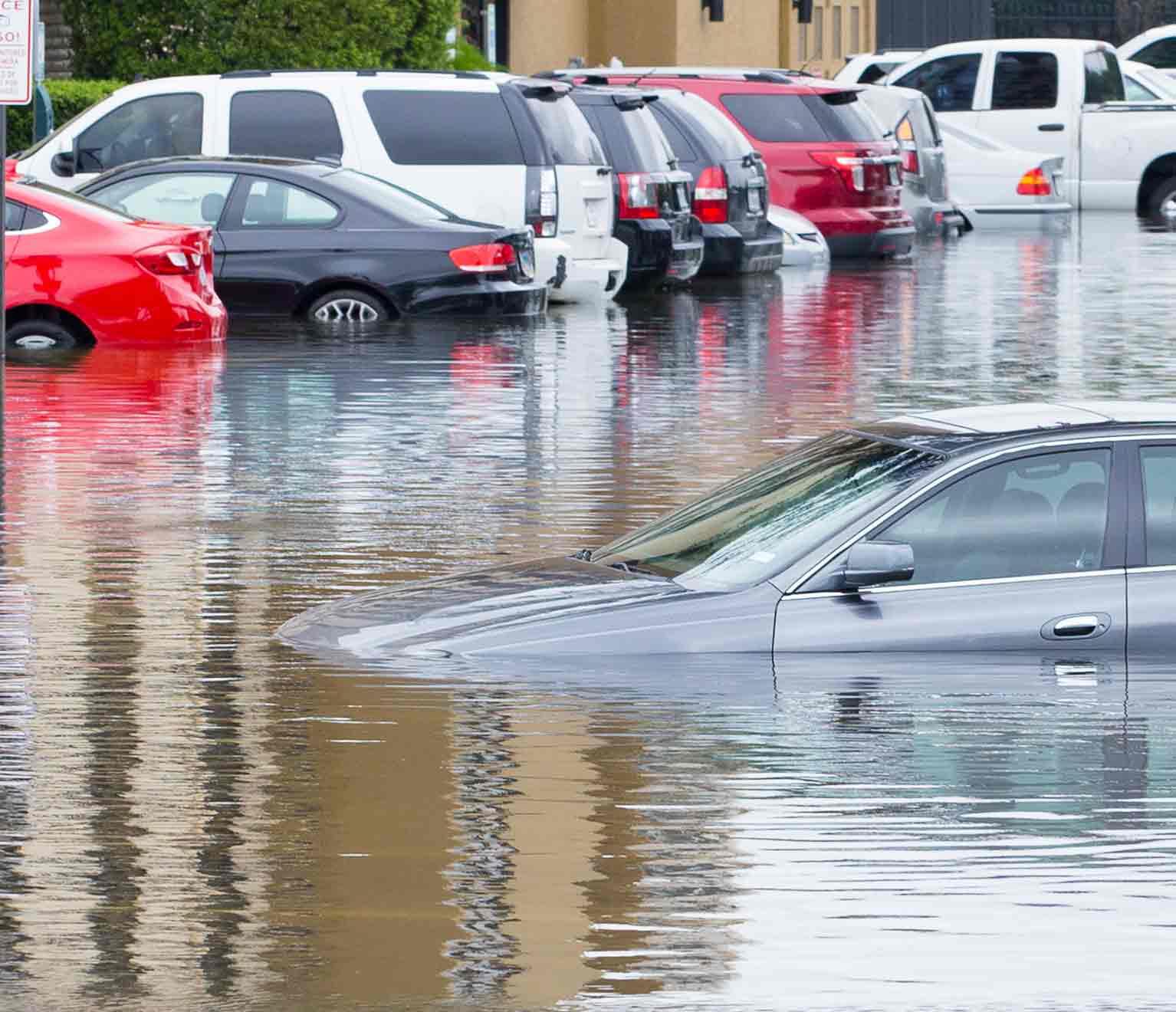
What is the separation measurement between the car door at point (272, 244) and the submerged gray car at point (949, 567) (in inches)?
476

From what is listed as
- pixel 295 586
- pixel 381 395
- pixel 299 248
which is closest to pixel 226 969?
pixel 295 586

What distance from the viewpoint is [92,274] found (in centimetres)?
1883

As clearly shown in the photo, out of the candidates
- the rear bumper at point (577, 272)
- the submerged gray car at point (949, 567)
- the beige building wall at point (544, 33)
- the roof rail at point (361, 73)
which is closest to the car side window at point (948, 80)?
the beige building wall at point (544, 33)

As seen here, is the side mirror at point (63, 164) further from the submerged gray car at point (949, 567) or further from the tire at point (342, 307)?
the submerged gray car at point (949, 567)

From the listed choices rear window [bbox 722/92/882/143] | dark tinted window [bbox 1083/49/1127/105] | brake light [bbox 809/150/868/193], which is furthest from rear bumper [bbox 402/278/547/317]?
dark tinted window [bbox 1083/49/1127/105]

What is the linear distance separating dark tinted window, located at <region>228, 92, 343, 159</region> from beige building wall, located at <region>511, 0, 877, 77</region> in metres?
25.0

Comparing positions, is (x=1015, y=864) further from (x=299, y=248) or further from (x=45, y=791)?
(x=299, y=248)

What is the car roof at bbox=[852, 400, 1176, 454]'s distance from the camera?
8641mm

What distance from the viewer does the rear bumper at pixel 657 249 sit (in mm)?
24422

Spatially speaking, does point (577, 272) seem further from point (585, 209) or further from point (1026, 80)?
point (1026, 80)

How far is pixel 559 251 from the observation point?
22.5 m

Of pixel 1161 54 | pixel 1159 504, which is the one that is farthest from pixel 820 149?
pixel 1159 504

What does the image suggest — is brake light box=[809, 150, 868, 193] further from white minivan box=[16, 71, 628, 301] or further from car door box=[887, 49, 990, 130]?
car door box=[887, 49, 990, 130]

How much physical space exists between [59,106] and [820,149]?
757 cm
